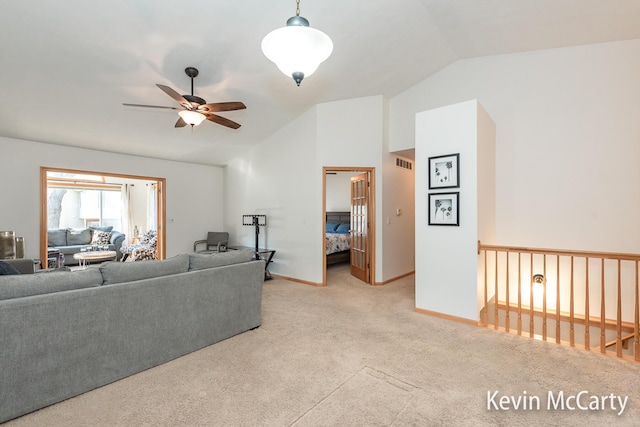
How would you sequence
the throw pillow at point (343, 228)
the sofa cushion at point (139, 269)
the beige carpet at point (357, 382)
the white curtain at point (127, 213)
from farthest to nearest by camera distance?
the white curtain at point (127, 213)
the throw pillow at point (343, 228)
the sofa cushion at point (139, 269)
the beige carpet at point (357, 382)

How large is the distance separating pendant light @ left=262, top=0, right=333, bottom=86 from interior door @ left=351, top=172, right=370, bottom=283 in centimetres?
346

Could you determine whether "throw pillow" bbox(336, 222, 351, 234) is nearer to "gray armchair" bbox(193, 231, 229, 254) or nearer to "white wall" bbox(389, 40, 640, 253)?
"gray armchair" bbox(193, 231, 229, 254)

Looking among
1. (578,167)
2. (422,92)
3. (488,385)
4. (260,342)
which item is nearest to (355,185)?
(422,92)

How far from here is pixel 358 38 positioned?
3477 mm

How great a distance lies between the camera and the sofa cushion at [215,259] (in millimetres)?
2742

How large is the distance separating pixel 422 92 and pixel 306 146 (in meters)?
2.09

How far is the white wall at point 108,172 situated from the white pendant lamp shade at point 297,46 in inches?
203

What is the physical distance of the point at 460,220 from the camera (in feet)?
10.9

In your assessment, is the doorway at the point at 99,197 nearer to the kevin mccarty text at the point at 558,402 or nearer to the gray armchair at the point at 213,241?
the gray armchair at the point at 213,241

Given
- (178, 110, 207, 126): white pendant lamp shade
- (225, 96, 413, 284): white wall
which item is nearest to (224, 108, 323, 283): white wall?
(225, 96, 413, 284): white wall

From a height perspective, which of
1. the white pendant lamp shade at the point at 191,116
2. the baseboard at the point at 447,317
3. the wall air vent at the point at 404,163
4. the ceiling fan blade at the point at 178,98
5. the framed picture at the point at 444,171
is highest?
the ceiling fan blade at the point at 178,98

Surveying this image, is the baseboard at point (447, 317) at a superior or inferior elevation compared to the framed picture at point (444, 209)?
inferior

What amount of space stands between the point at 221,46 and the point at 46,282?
8.98 ft

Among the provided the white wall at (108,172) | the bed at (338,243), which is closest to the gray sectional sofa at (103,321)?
the bed at (338,243)
